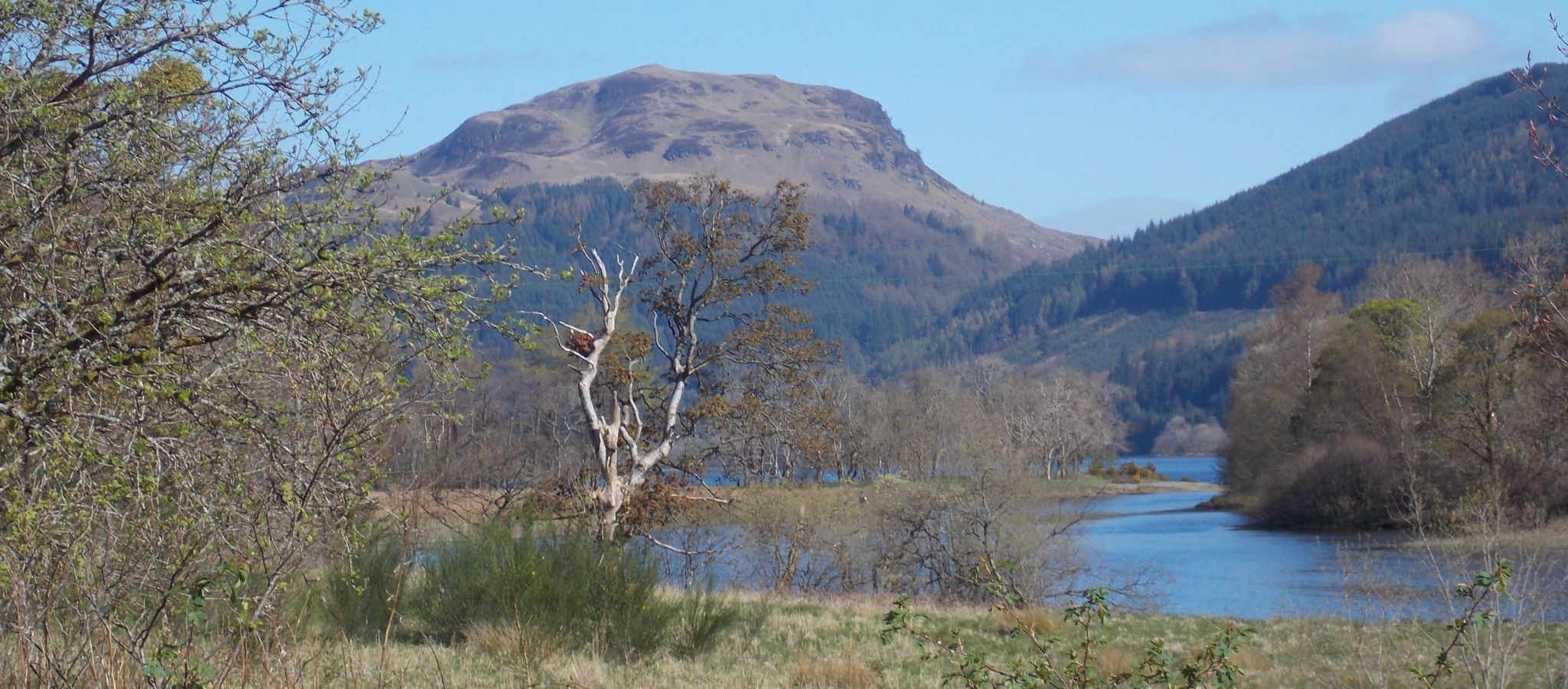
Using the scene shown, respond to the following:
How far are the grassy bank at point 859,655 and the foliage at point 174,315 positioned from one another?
971 mm

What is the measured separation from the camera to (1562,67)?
178 m

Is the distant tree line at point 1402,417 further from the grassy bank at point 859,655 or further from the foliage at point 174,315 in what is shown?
the foliage at point 174,315

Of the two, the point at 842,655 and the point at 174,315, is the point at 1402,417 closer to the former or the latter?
the point at 842,655

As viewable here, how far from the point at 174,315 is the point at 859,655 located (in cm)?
848

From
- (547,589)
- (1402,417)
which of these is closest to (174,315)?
(547,589)

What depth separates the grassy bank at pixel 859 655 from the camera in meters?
9.12

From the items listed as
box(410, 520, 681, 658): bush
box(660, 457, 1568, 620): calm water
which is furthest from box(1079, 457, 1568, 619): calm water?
box(410, 520, 681, 658): bush

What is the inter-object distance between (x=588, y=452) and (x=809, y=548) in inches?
213

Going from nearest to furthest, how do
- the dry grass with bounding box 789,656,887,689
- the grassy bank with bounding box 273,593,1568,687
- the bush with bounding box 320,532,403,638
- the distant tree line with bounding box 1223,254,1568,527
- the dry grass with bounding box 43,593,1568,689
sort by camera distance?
the dry grass with bounding box 43,593,1568,689 < the grassy bank with bounding box 273,593,1568,687 < the dry grass with bounding box 789,656,887,689 < the bush with bounding box 320,532,403,638 < the distant tree line with bounding box 1223,254,1568,527

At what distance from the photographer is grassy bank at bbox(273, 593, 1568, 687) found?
912 centimetres

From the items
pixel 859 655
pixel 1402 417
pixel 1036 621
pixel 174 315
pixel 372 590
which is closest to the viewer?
pixel 174 315

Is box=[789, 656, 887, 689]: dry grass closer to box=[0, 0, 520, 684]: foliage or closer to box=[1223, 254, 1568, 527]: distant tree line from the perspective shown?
box=[0, 0, 520, 684]: foliage

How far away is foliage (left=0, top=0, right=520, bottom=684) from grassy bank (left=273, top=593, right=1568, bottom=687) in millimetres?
971

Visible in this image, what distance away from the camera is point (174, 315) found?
20.1ft
